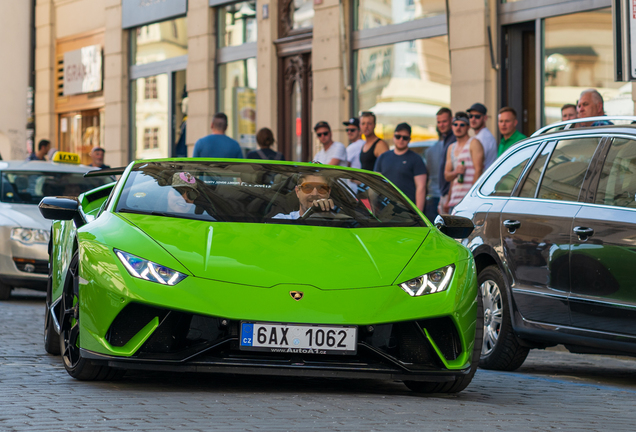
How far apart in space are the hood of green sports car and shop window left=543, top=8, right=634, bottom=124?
7.66 meters

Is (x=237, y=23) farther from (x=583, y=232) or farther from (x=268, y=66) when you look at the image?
(x=583, y=232)

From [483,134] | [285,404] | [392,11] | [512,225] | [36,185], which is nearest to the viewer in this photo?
[285,404]

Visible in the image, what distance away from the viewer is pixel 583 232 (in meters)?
6.79

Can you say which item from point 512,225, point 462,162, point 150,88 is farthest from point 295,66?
point 512,225

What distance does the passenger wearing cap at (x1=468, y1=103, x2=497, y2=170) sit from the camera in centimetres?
1177

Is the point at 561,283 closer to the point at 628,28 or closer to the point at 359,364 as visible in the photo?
the point at 359,364

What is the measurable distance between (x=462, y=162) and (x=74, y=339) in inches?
261

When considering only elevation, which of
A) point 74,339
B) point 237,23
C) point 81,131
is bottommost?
point 74,339

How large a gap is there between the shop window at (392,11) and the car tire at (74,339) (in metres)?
10.5

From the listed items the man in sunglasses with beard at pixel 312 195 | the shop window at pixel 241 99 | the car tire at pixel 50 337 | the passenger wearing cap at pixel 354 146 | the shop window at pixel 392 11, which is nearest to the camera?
the man in sunglasses with beard at pixel 312 195

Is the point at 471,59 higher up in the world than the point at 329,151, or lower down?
higher up

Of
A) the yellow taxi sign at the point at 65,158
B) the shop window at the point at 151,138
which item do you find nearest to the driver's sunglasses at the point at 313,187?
the yellow taxi sign at the point at 65,158

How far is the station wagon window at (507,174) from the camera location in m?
7.83

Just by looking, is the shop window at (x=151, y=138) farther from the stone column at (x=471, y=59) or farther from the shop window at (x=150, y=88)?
the stone column at (x=471, y=59)
